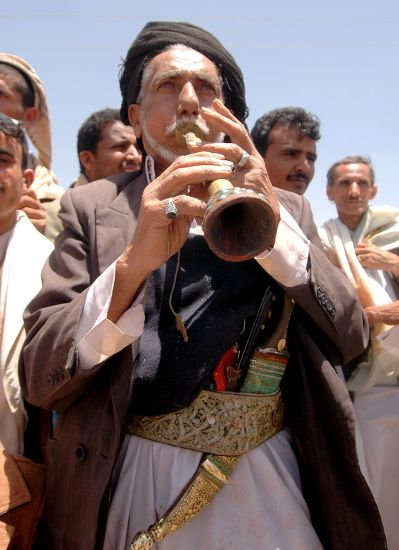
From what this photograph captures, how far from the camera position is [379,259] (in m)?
3.23

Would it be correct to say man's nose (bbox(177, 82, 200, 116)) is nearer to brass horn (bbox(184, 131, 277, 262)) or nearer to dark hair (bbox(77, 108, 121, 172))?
brass horn (bbox(184, 131, 277, 262))

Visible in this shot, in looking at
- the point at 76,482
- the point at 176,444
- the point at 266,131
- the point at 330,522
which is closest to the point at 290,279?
the point at 176,444

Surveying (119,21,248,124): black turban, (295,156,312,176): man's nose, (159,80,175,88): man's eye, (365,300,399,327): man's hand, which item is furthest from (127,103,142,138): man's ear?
(295,156,312,176): man's nose

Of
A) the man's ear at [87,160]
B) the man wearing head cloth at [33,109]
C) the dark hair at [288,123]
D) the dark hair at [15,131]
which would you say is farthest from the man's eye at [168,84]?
the man's ear at [87,160]

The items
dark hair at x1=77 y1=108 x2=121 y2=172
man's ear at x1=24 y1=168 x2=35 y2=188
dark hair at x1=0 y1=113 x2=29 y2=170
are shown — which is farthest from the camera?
dark hair at x1=77 y1=108 x2=121 y2=172

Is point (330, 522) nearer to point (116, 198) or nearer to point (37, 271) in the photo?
point (116, 198)

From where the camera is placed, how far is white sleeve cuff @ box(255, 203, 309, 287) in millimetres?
1646

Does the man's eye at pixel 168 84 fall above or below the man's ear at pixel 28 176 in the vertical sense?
above

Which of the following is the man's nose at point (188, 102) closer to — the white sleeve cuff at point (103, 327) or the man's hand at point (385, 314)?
the white sleeve cuff at point (103, 327)

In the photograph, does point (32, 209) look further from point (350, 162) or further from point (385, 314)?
point (350, 162)

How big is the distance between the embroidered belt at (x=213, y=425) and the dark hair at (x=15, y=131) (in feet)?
4.26

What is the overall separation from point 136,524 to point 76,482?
21cm

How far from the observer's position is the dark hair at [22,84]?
3.55m

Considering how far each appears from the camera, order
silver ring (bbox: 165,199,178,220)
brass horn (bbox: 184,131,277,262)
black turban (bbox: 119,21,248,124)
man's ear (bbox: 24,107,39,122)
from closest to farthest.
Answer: brass horn (bbox: 184,131,277,262)
silver ring (bbox: 165,199,178,220)
black turban (bbox: 119,21,248,124)
man's ear (bbox: 24,107,39,122)
